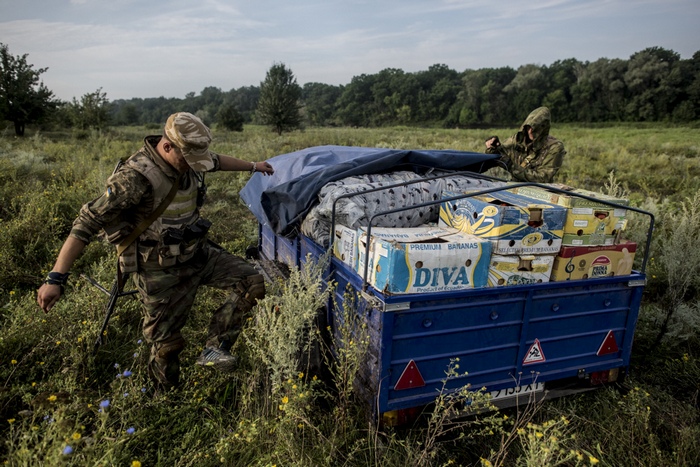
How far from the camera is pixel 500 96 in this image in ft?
236

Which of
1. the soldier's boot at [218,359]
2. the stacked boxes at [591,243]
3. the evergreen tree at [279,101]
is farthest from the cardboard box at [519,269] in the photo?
the evergreen tree at [279,101]

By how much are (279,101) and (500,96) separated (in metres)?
47.1

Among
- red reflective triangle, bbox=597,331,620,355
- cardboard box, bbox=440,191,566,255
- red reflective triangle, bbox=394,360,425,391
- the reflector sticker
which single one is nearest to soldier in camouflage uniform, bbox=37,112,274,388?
red reflective triangle, bbox=394,360,425,391

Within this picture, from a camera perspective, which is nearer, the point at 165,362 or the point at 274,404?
the point at 274,404

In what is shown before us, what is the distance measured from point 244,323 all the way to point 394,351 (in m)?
1.48

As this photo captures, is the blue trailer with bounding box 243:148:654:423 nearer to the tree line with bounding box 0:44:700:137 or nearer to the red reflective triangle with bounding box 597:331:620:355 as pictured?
the red reflective triangle with bounding box 597:331:620:355

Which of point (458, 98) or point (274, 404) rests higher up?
point (458, 98)

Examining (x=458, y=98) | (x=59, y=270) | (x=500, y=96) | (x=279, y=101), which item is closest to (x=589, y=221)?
(x=59, y=270)

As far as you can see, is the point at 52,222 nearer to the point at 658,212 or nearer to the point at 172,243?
the point at 172,243

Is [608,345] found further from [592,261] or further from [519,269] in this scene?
[519,269]

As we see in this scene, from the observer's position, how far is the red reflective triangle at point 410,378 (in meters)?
2.80

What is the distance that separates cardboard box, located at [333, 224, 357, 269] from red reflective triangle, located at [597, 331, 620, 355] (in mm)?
2055

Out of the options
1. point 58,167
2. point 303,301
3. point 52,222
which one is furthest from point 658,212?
point 58,167

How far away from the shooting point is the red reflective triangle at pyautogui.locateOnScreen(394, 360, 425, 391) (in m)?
2.80
